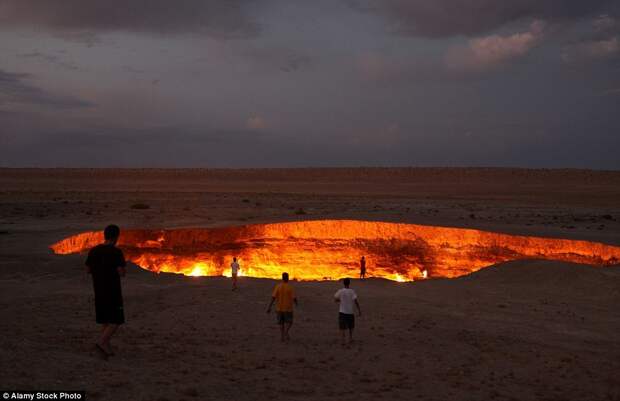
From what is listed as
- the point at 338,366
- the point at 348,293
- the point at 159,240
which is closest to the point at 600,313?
the point at 348,293

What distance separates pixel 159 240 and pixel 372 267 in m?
8.60

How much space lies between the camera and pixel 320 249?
23.5 m

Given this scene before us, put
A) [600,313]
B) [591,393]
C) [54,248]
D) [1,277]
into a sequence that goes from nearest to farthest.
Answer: [591,393] < [600,313] < [1,277] < [54,248]

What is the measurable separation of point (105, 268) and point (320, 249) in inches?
656

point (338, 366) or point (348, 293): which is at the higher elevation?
point (348, 293)

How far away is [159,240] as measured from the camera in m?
22.3

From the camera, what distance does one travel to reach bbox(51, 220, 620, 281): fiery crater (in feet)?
71.1

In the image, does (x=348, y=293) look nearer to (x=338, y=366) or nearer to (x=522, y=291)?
(x=338, y=366)

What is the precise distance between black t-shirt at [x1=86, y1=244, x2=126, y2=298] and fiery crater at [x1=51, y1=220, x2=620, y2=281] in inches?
578

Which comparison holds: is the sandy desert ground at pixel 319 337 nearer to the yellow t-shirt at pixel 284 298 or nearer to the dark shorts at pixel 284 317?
the dark shorts at pixel 284 317

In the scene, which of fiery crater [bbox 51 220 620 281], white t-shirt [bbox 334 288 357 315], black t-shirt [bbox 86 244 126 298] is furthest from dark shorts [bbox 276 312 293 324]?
fiery crater [bbox 51 220 620 281]

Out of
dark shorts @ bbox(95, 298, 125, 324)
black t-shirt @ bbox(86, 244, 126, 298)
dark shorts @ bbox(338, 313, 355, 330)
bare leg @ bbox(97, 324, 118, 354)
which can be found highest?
black t-shirt @ bbox(86, 244, 126, 298)

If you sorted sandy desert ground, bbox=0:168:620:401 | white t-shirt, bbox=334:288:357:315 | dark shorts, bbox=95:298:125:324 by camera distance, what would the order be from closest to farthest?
sandy desert ground, bbox=0:168:620:401 → dark shorts, bbox=95:298:125:324 → white t-shirt, bbox=334:288:357:315

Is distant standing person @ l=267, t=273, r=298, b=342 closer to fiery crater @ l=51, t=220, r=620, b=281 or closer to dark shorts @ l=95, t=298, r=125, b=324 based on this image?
dark shorts @ l=95, t=298, r=125, b=324
